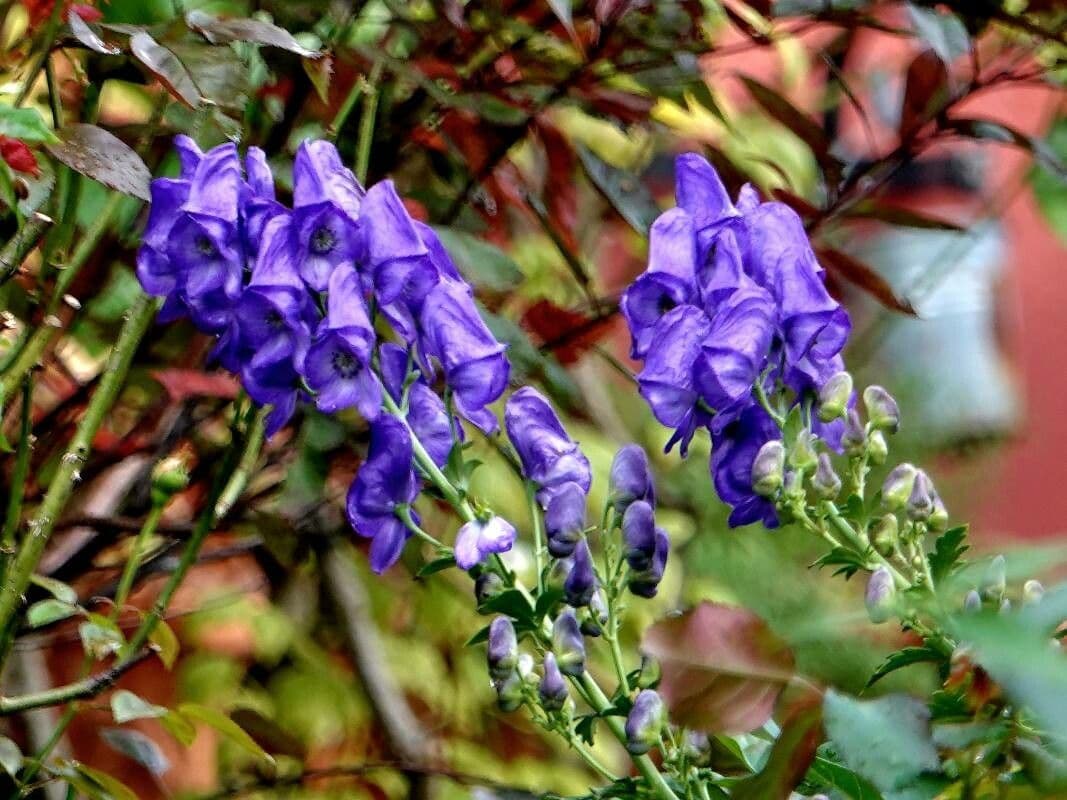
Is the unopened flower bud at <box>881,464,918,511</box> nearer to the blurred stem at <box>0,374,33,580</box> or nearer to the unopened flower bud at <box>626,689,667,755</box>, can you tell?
the unopened flower bud at <box>626,689,667,755</box>

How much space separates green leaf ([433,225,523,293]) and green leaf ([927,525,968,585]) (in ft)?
1.11

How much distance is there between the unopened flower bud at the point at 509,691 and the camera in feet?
1.79

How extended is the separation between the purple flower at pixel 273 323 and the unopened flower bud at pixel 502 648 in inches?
4.7

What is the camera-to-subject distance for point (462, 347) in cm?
58

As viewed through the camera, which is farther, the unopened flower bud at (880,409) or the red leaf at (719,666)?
the unopened flower bud at (880,409)

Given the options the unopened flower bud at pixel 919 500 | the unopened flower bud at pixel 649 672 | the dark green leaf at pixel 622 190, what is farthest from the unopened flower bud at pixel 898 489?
the dark green leaf at pixel 622 190

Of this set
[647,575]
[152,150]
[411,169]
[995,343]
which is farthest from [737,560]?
[995,343]

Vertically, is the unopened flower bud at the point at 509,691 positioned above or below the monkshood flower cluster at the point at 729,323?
below

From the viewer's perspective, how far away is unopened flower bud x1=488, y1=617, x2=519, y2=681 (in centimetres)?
54

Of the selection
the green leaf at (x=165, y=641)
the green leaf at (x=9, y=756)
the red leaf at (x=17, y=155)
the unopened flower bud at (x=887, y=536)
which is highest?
the unopened flower bud at (x=887, y=536)

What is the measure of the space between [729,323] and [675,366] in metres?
0.03

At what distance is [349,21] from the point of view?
0.83 meters

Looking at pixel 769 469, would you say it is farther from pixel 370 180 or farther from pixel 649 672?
pixel 370 180

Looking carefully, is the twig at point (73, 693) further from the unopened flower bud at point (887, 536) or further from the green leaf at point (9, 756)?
the unopened flower bud at point (887, 536)
